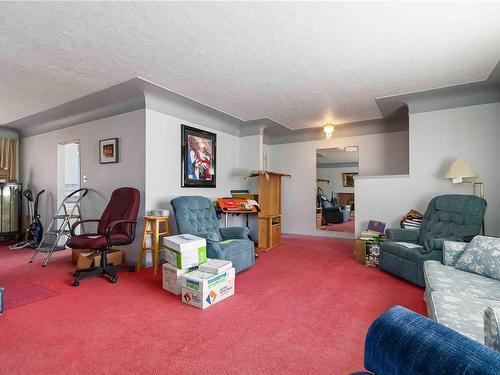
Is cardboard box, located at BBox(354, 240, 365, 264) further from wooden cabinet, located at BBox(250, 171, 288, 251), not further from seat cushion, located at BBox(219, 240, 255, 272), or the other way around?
seat cushion, located at BBox(219, 240, 255, 272)

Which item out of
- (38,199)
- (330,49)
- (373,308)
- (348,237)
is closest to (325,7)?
(330,49)

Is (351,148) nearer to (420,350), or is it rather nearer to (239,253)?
(239,253)

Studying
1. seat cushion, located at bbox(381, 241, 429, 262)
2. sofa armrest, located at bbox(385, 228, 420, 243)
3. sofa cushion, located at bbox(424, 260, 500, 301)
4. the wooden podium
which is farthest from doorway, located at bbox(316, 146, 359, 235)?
sofa cushion, located at bbox(424, 260, 500, 301)

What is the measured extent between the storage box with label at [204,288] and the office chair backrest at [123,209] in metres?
1.28

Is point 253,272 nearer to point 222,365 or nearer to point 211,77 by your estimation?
point 222,365

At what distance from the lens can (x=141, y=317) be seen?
2303 millimetres

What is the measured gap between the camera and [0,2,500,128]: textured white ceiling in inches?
79.9

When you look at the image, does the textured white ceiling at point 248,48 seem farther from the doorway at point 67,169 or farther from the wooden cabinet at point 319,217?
the wooden cabinet at point 319,217

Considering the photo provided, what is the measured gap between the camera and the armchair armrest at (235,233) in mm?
3850

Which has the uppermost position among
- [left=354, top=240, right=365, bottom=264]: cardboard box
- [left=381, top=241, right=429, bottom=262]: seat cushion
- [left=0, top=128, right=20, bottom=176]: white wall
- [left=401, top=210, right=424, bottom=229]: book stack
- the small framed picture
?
[left=0, top=128, right=20, bottom=176]: white wall

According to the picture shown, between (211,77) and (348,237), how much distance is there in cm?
438

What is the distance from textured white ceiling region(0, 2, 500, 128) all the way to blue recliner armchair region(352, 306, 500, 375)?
2.09 metres

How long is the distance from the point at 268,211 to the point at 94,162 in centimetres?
312

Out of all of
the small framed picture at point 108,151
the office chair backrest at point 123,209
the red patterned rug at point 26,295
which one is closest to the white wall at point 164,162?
the office chair backrest at point 123,209
